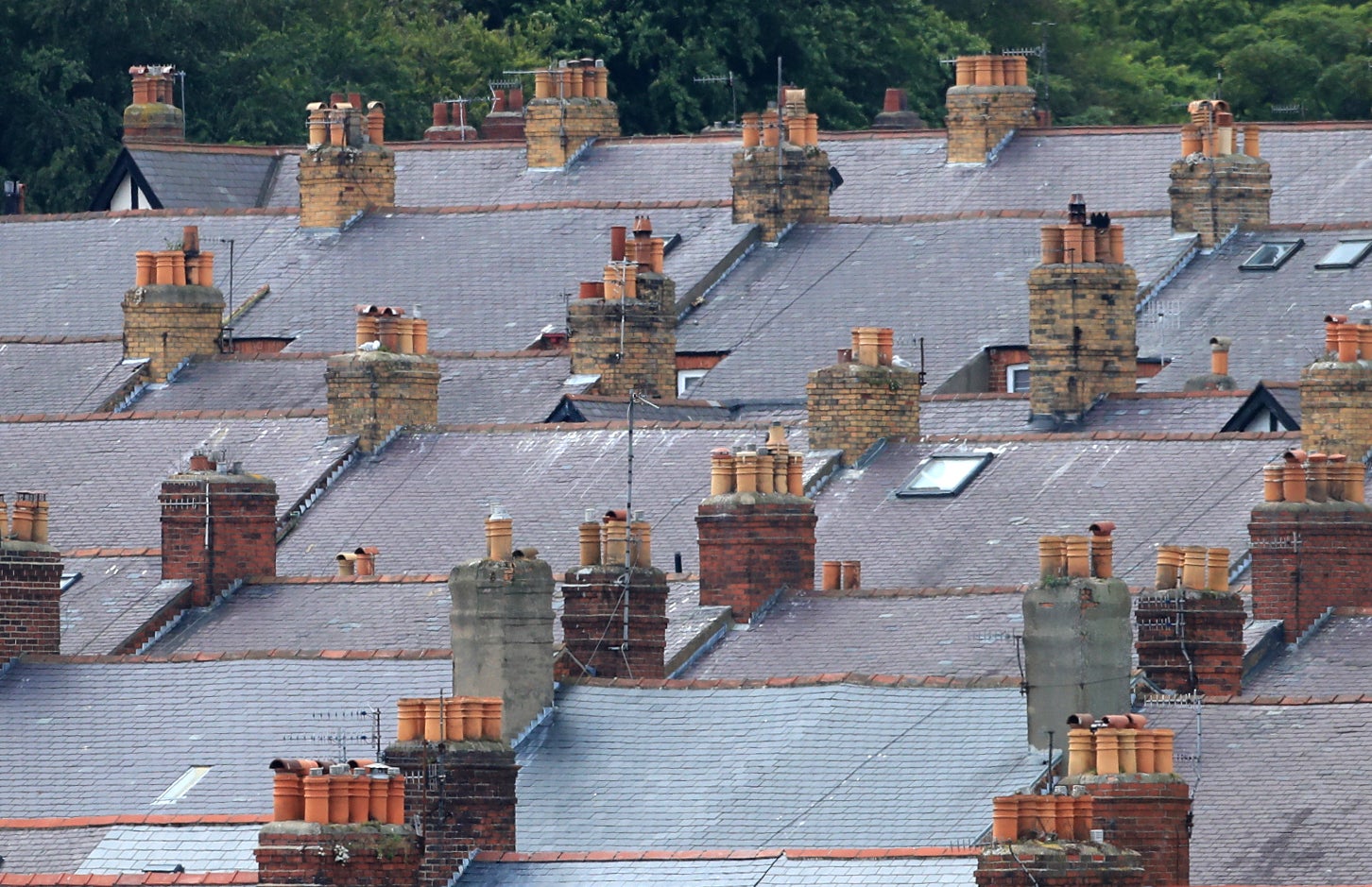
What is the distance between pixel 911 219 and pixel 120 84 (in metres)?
25.3

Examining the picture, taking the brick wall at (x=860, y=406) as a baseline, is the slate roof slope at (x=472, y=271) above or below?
above

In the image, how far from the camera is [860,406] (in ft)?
242

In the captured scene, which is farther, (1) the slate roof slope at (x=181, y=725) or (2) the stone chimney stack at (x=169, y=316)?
(2) the stone chimney stack at (x=169, y=316)

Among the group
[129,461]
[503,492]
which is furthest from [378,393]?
[503,492]

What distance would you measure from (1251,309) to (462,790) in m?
36.7

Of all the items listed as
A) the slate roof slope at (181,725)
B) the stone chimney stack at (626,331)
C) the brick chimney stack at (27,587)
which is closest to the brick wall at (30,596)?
the brick chimney stack at (27,587)

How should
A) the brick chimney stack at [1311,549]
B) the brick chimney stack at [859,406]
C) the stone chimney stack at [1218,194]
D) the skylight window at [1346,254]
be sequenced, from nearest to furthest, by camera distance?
the brick chimney stack at [1311,549] < the brick chimney stack at [859,406] < the skylight window at [1346,254] < the stone chimney stack at [1218,194]

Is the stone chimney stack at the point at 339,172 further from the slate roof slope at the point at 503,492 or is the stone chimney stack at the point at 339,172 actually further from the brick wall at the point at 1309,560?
the brick wall at the point at 1309,560

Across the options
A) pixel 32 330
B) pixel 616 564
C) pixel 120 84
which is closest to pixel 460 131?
pixel 120 84

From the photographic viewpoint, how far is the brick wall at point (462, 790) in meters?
50.6

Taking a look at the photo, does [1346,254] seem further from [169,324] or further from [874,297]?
[169,324]

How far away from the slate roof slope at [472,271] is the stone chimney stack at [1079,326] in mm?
10894

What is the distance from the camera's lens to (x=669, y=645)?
64125 mm

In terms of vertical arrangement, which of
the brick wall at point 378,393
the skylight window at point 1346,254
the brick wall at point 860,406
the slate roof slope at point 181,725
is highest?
the skylight window at point 1346,254
